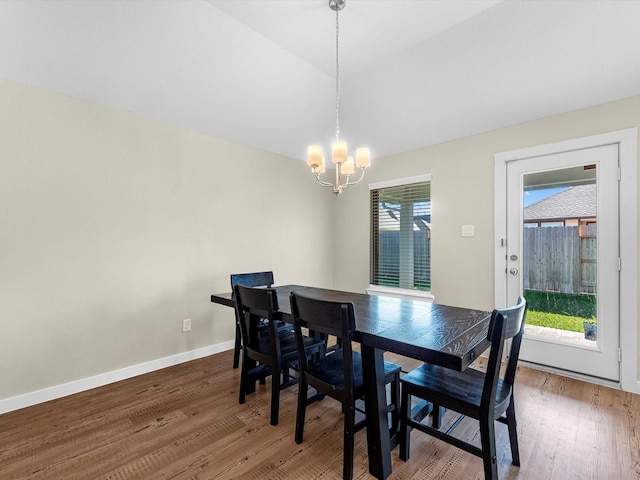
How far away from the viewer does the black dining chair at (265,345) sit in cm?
194

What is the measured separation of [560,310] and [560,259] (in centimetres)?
47

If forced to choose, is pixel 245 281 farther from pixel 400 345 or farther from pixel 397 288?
pixel 397 288

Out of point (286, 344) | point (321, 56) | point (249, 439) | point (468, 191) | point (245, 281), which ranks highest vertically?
point (321, 56)

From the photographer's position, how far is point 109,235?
260 cm

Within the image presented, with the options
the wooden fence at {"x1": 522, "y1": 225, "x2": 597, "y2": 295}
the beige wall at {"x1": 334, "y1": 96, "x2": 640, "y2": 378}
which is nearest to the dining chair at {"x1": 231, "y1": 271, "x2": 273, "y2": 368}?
the beige wall at {"x1": 334, "y1": 96, "x2": 640, "y2": 378}

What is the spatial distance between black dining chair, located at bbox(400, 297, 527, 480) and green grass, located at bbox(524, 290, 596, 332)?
1.61 metres

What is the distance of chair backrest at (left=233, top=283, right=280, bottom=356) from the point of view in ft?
6.31

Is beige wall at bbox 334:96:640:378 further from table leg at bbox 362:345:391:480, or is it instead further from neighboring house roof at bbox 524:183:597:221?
table leg at bbox 362:345:391:480

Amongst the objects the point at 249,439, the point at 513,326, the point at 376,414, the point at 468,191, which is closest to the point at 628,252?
the point at 468,191

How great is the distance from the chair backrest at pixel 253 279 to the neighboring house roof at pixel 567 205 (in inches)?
103

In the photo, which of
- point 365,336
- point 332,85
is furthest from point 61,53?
point 365,336

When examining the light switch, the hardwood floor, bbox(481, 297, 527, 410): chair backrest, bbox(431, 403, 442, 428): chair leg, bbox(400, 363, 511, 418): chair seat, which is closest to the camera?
bbox(481, 297, 527, 410): chair backrest

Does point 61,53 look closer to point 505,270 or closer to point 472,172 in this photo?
point 472,172

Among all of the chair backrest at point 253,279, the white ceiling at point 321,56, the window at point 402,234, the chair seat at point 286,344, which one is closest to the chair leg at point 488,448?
the chair seat at point 286,344
